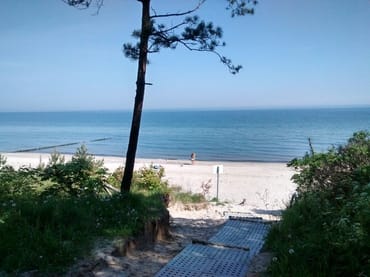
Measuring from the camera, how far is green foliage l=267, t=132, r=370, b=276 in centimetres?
250

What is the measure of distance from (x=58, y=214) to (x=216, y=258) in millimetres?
1897

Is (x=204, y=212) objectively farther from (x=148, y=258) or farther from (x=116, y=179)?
(x=148, y=258)

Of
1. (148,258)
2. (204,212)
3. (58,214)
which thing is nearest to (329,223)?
(148,258)

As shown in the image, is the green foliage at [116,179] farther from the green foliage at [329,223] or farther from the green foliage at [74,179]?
the green foliage at [329,223]

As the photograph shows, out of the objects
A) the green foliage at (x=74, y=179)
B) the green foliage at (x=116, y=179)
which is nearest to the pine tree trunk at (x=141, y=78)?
the green foliage at (x=74, y=179)

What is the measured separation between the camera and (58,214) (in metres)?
4.28

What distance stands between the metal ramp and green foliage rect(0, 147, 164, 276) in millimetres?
875

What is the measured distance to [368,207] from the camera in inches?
103

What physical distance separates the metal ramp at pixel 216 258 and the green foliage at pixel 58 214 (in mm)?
875

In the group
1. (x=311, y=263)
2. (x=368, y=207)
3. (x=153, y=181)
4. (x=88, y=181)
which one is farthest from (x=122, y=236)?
(x=153, y=181)

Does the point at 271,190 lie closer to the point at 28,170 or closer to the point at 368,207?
the point at 28,170

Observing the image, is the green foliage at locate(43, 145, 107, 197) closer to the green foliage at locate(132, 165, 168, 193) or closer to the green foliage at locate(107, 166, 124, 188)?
the green foliage at locate(107, 166, 124, 188)

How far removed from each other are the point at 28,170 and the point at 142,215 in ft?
7.72

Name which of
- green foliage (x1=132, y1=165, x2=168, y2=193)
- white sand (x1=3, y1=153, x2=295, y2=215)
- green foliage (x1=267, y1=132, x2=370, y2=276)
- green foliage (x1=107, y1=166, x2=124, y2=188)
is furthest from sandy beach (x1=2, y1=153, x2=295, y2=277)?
green foliage (x1=107, y1=166, x2=124, y2=188)
